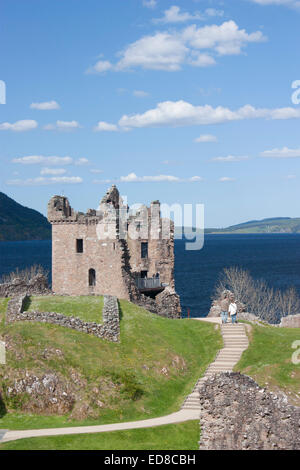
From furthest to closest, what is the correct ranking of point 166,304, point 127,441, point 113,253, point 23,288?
point 166,304 < point 113,253 < point 23,288 < point 127,441

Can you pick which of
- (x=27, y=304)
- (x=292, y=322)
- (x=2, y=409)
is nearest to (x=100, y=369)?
(x=2, y=409)

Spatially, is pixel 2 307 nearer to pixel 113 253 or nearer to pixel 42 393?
pixel 42 393

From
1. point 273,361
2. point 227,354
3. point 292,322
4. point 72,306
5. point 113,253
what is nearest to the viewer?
point 273,361

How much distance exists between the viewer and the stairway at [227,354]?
33.5 meters

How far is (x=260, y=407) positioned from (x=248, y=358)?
1654 centimetres

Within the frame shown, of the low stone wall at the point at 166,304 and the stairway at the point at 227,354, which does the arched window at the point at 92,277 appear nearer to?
the low stone wall at the point at 166,304

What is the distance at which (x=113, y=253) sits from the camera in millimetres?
52562

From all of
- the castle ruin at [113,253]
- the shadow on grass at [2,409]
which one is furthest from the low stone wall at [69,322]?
the castle ruin at [113,253]

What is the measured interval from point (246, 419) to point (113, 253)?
3222cm

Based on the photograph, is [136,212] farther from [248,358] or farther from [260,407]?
[260,407]

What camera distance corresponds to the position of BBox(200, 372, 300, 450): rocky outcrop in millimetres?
21062

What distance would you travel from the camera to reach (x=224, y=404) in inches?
867

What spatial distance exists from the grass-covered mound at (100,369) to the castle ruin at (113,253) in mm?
11008
